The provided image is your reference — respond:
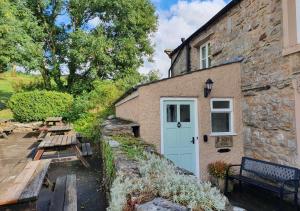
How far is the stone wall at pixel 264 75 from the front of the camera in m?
6.32

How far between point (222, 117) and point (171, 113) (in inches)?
73.5

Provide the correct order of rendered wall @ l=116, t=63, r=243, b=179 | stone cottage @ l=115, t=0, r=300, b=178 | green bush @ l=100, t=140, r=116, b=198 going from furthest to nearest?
rendered wall @ l=116, t=63, r=243, b=179
stone cottage @ l=115, t=0, r=300, b=178
green bush @ l=100, t=140, r=116, b=198

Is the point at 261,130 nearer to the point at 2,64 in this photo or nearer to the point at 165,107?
the point at 165,107

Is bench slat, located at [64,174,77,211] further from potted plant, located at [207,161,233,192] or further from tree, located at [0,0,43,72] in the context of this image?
tree, located at [0,0,43,72]

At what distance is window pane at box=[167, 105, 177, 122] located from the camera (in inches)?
300

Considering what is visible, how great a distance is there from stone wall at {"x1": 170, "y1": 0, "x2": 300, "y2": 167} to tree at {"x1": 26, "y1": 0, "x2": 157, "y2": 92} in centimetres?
1114

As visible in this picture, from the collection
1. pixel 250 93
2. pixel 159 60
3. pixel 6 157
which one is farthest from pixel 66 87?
pixel 250 93

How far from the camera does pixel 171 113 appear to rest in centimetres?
764

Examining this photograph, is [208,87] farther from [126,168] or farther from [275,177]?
[126,168]

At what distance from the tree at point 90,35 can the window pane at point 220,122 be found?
464 inches

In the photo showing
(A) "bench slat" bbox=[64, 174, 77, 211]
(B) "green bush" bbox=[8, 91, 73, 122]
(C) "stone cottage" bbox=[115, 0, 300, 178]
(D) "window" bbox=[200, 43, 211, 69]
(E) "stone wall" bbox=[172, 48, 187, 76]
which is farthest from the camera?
(B) "green bush" bbox=[8, 91, 73, 122]

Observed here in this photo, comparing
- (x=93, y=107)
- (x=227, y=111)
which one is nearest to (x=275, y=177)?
(x=227, y=111)

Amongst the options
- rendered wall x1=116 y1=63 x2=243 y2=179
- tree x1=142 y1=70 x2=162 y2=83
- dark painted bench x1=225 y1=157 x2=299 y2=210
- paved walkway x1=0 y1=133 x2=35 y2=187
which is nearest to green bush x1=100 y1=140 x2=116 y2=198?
rendered wall x1=116 y1=63 x2=243 y2=179

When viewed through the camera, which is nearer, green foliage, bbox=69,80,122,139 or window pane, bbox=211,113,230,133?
window pane, bbox=211,113,230,133
